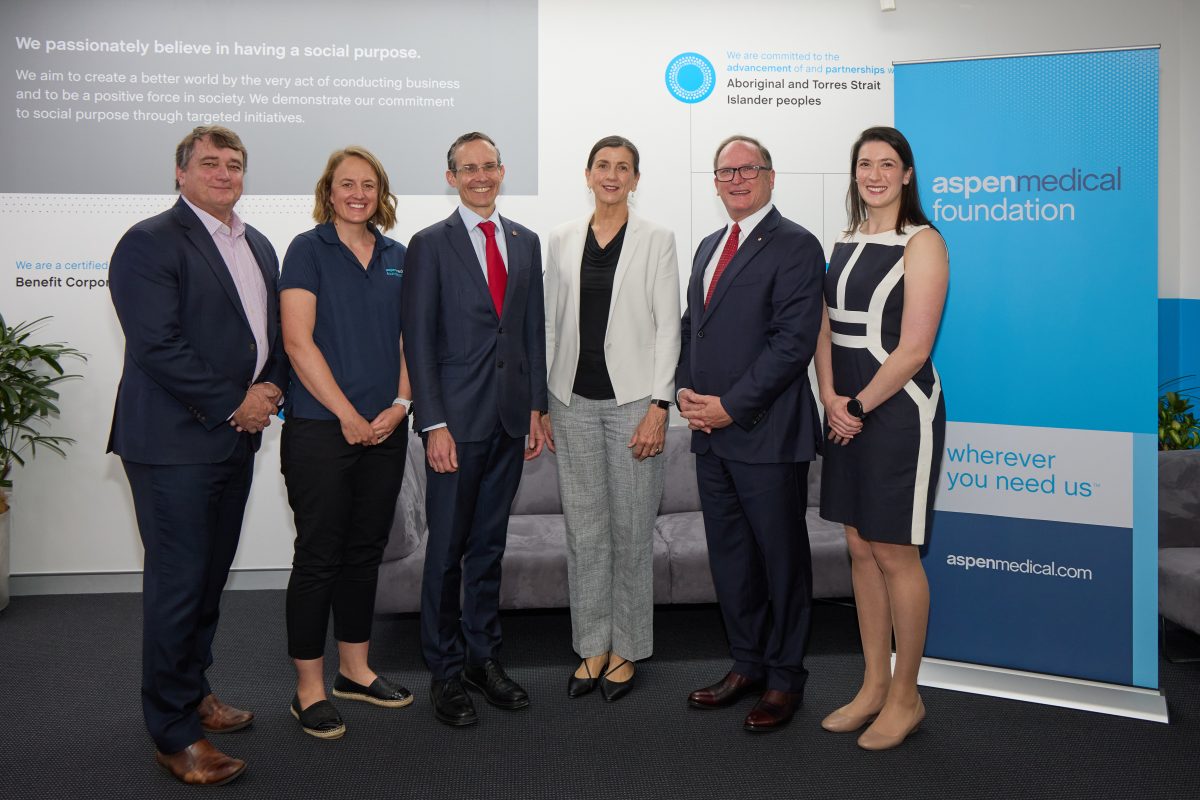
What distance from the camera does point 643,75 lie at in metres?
4.86

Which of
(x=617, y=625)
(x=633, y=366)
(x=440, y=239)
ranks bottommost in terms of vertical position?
(x=617, y=625)

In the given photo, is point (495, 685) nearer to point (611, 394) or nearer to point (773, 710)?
point (773, 710)

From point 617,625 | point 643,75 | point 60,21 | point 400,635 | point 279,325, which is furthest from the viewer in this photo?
point 643,75

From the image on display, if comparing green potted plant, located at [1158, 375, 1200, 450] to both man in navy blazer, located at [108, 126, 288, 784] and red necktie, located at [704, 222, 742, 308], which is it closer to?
red necktie, located at [704, 222, 742, 308]

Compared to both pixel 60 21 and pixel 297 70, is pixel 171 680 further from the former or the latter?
pixel 60 21

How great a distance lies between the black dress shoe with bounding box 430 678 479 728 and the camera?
2.98 m

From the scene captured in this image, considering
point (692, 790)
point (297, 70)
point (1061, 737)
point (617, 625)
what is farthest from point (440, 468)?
point (297, 70)

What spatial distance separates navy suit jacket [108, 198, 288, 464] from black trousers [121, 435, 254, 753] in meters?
0.07

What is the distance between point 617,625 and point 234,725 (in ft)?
4.30

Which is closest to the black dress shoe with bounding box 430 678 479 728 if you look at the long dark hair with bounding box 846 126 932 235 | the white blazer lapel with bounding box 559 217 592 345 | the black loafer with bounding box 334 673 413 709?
the black loafer with bounding box 334 673 413 709

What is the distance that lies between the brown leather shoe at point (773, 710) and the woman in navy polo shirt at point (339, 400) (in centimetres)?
133

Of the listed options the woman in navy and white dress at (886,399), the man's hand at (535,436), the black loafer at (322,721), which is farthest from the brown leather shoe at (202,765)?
the woman in navy and white dress at (886,399)

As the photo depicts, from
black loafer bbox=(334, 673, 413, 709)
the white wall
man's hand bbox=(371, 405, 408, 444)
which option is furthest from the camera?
the white wall

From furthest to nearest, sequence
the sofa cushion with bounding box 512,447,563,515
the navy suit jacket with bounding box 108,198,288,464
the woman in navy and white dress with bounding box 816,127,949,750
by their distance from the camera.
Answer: the sofa cushion with bounding box 512,447,563,515
the woman in navy and white dress with bounding box 816,127,949,750
the navy suit jacket with bounding box 108,198,288,464
